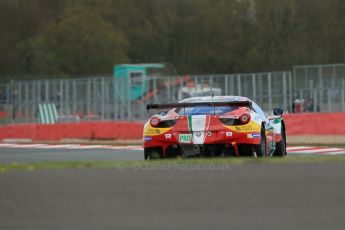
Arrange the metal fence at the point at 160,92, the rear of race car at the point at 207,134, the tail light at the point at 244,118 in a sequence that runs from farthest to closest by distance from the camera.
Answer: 1. the metal fence at the point at 160,92
2. the tail light at the point at 244,118
3. the rear of race car at the point at 207,134

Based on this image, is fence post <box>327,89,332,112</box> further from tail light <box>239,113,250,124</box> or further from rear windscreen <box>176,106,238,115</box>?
tail light <box>239,113,250,124</box>

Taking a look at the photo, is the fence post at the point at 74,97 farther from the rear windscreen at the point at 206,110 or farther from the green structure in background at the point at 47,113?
the rear windscreen at the point at 206,110

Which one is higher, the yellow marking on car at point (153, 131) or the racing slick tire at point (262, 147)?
the yellow marking on car at point (153, 131)

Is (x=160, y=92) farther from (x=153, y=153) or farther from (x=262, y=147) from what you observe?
(x=262, y=147)

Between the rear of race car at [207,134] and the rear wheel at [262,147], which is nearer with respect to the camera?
the rear of race car at [207,134]

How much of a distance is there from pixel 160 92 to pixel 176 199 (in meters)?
26.5

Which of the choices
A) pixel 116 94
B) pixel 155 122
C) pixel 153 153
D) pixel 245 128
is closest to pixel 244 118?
pixel 245 128

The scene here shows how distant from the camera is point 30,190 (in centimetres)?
686

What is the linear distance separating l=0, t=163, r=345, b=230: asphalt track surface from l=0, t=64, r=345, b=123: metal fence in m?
20.7

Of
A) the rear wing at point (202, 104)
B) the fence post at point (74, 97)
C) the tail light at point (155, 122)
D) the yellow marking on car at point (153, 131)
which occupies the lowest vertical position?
the yellow marking on car at point (153, 131)

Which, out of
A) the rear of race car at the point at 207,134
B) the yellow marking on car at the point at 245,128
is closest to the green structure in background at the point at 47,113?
the rear of race car at the point at 207,134

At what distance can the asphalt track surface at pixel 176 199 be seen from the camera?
5988 mm

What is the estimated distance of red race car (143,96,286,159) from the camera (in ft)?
41.1

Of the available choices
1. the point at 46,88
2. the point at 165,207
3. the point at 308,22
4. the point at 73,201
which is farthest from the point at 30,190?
the point at 308,22
